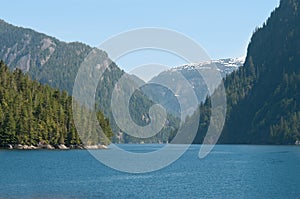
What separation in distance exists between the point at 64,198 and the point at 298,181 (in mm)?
55369

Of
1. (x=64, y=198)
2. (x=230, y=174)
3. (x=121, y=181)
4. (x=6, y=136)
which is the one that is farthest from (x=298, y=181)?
(x=6, y=136)

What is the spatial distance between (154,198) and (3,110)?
4903 inches

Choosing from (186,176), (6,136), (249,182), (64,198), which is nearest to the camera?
(64,198)

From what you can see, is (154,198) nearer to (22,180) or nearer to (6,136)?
(22,180)

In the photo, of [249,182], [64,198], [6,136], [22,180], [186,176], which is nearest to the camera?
[64,198]

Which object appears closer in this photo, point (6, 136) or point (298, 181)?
point (298, 181)

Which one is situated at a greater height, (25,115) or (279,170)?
(25,115)

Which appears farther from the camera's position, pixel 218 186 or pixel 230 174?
pixel 230 174

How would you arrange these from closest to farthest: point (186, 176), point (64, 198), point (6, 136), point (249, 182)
A: point (64, 198) → point (249, 182) → point (186, 176) → point (6, 136)

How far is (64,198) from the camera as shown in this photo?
3169 inches

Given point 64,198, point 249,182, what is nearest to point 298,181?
point 249,182

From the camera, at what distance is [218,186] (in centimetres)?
10381

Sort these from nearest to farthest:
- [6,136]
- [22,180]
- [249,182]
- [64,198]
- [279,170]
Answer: [64,198]
[22,180]
[249,182]
[279,170]
[6,136]

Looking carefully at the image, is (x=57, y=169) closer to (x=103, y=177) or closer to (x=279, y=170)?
(x=103, y=177)
